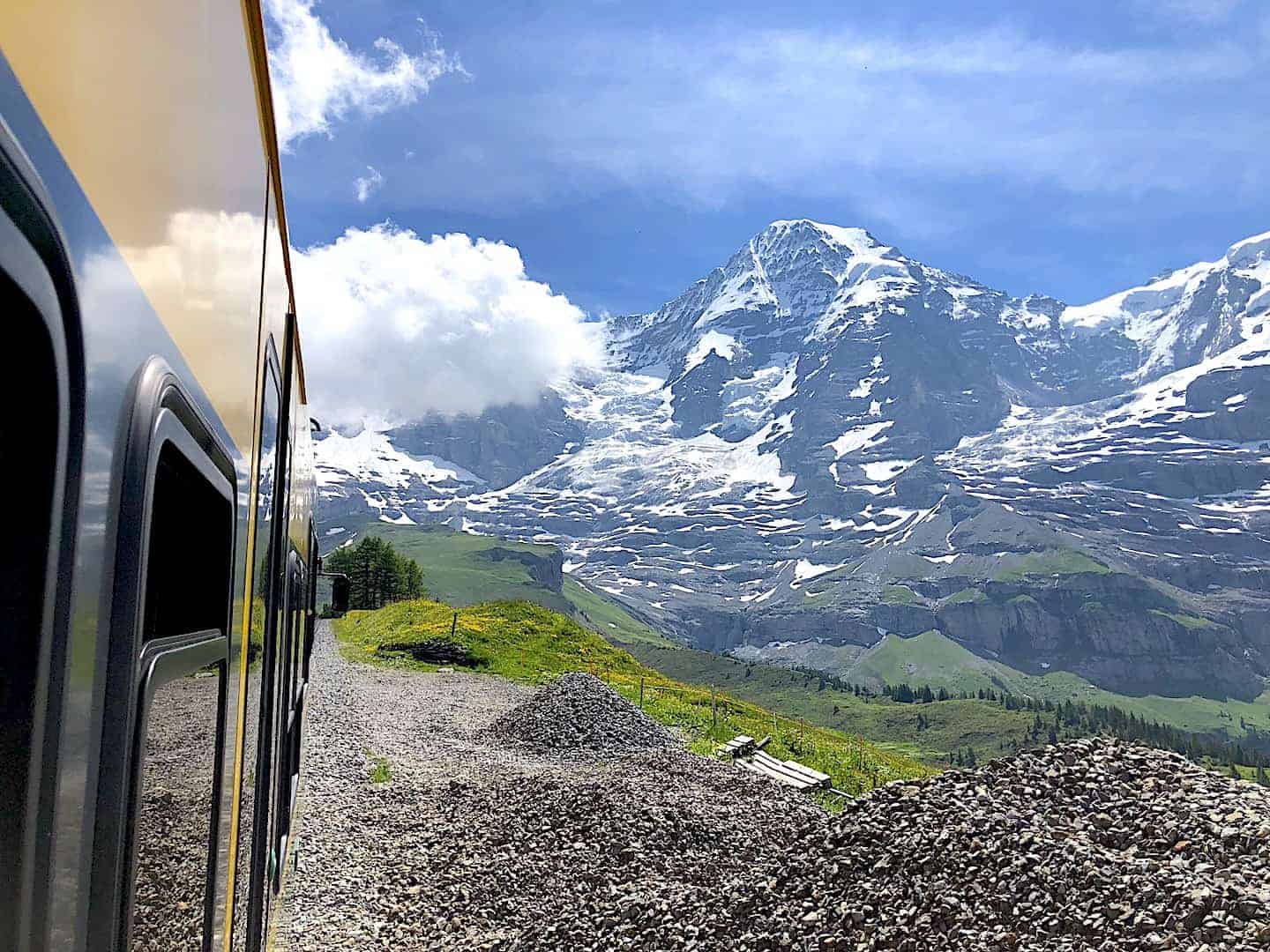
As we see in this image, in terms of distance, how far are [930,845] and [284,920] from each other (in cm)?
626

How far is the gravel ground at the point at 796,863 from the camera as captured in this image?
7395 mm

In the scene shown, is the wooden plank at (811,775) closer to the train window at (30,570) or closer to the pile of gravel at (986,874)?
the pile of gravel at (986,874)

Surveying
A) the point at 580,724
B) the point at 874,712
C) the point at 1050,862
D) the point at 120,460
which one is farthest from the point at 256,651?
the point at 874,712

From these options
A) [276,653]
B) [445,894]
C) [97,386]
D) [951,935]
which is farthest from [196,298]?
[445,894]

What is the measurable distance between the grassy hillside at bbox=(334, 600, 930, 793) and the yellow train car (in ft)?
59.1

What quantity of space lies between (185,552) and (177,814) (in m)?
0.49

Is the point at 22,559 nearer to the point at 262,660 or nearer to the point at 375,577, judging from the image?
the point at 262,660

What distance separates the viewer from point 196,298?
1.81m

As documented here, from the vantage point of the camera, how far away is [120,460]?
3.89ft

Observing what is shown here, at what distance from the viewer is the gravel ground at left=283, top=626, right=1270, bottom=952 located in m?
7.39

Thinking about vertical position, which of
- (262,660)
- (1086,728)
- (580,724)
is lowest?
(1086,728)

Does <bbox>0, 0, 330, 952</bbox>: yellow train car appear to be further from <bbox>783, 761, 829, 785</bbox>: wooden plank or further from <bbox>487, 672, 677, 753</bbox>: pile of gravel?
<bbox>487, 672, 677, 753</bbox>: pile of gravel

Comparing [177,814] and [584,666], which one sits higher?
[177,814]

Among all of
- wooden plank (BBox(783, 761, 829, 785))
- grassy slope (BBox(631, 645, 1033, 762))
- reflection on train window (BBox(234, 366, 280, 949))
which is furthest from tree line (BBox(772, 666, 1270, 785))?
reflection on train window (BBox(234, 366, 280, 949))
